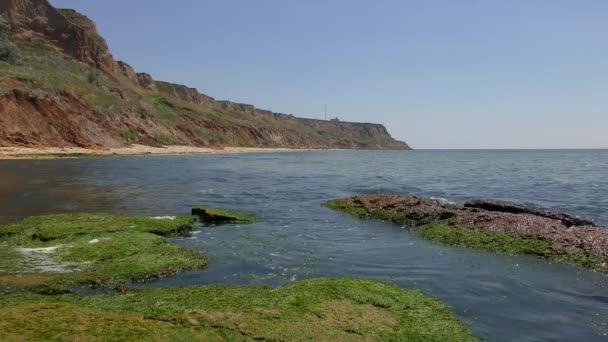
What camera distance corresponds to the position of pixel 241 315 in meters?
8.49

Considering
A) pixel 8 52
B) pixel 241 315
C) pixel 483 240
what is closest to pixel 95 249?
pixel 241 315

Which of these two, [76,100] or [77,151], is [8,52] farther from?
[77,151]

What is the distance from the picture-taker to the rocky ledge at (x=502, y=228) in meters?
14.6

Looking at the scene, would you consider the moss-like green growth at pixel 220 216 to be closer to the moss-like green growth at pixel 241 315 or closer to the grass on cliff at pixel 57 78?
the moss-like green growth at pixel 241 315

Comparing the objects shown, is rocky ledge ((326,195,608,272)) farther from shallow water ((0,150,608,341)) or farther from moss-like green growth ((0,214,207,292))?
moss-like green growth ((0,214,207,292))

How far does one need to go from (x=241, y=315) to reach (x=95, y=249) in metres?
7.44

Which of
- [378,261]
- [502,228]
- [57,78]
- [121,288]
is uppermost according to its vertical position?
[57,78]

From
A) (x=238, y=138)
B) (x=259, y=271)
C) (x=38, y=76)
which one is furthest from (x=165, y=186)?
(x=238, y=138)

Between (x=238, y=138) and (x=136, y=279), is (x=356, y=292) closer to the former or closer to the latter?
(x=136, y=279)

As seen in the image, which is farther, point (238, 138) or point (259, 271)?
point (238, 138)

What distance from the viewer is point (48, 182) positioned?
34906 millimetres

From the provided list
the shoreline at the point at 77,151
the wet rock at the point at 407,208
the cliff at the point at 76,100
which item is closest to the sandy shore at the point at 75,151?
the shoreline at the point at 77,151

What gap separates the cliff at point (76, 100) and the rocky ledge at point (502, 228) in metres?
63.9

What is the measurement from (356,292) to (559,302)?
193 inches
